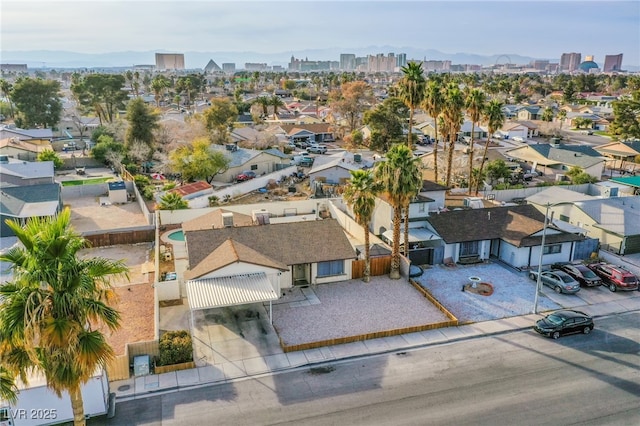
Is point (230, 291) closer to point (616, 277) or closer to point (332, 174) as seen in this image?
point (616, 277)

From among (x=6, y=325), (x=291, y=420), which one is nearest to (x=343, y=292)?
(x=291, y=420)

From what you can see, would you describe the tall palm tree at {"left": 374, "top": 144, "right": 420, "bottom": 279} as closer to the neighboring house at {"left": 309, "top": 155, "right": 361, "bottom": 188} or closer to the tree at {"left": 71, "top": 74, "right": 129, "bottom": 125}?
the neighboring house at {"left": 309, "top": 155, "right": 361, "bottom": 188}

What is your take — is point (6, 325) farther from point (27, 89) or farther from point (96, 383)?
point (27, 89)

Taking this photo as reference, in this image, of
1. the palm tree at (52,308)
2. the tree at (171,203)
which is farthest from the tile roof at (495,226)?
the palm tree at (52,308)

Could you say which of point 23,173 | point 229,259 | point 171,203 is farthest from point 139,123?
point 229,259

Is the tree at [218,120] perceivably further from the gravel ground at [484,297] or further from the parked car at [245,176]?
the gravel ground at [484,297]

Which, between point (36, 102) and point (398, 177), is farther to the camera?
point (36, 102)

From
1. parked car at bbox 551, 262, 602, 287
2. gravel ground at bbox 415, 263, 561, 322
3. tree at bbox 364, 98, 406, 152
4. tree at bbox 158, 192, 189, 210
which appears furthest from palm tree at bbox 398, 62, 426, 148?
tree at bbox 364, 98, 406, 152
